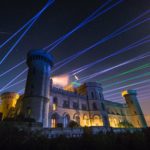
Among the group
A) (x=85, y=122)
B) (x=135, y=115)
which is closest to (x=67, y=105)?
(x=85, y=122)

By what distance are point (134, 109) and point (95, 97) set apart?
20.5 metres

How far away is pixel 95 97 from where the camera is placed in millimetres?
38594

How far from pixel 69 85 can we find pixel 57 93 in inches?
641

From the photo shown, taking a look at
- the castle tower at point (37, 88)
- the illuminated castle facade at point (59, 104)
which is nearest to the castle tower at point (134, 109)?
the illuminated castle facade at point (59, 104)

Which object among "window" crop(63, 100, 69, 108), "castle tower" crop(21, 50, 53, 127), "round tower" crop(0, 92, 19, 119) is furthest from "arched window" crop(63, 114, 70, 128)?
"round tower" crop(0, 92, 19, 119)

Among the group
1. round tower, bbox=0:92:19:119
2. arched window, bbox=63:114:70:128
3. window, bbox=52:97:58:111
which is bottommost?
arched window, bbox=63:114:70:128

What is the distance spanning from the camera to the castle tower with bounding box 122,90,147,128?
44662 mm

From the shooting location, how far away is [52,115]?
1096 inches

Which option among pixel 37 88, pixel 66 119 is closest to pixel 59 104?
pixel 66 119

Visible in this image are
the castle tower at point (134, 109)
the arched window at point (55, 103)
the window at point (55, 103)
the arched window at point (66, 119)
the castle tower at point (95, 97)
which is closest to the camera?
the window at point (55, 103)

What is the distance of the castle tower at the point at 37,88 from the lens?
71.3ft

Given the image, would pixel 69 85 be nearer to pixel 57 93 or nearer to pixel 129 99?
pixel 57 93

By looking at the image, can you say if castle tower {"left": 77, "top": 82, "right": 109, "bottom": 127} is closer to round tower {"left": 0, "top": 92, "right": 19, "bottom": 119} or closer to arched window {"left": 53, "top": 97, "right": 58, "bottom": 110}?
arched window {"left": 53, "top": 97, "right": 58, "bottom": 110}

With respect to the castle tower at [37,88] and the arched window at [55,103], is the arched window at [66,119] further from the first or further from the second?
the castle tower at [37,88]
